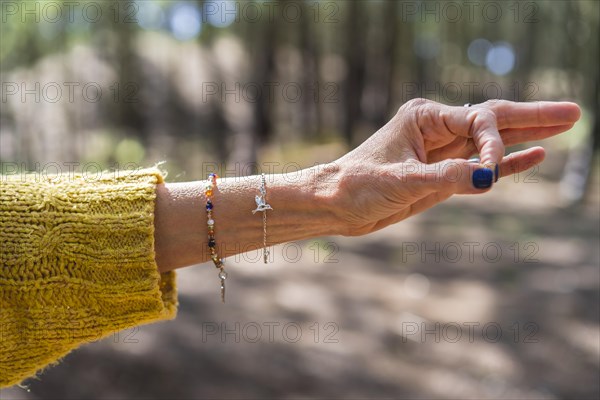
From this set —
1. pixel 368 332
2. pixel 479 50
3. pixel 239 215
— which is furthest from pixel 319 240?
pixel 479 50

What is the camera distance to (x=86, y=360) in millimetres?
4211

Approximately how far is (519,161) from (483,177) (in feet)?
0.98

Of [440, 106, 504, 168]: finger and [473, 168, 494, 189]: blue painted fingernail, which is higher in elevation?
[440, 106, 504, 168]: finger

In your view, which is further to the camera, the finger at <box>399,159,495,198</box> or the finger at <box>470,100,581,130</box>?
the finger at <box>470,100,581,130</box>

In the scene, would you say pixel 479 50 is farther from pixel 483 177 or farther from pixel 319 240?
pixel 483 177

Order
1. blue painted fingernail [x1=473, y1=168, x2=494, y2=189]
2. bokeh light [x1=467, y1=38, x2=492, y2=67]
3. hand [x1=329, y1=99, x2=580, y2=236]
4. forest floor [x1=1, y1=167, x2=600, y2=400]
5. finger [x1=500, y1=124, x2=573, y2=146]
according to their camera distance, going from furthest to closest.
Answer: bokeh light [x1=467, y1=38, x2=492, y2=67], forest floor [x1=1, y1=167, x2=600, y2=400], finger [x1=500, y1=124, x2=573, y2=146], hand [x1=329, y1=99, x2=580, y2=236], blue painted fingernail [x1=473, y1=168, x2=494, y2=189]

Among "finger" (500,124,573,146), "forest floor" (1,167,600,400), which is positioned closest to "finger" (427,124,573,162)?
"finger" (500,124,573,146)

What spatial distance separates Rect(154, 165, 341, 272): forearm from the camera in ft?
6.27

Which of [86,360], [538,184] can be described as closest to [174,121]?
[538,184]

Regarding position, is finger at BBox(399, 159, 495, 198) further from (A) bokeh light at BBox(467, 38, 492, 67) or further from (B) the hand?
(A) bokeh light at BBox(467, 38, 492, 67)

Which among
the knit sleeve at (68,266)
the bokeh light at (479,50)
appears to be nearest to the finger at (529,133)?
the knit sleeve at (68,266)

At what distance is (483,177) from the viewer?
1615 mm

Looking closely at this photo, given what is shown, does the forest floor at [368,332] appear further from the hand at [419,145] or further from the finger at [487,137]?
the finger at [487,137]

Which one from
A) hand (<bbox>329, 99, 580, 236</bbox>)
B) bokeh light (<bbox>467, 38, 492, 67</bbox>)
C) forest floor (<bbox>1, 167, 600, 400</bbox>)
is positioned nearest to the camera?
hand (<bbox>329, 99, 580, 236</bbox>)
